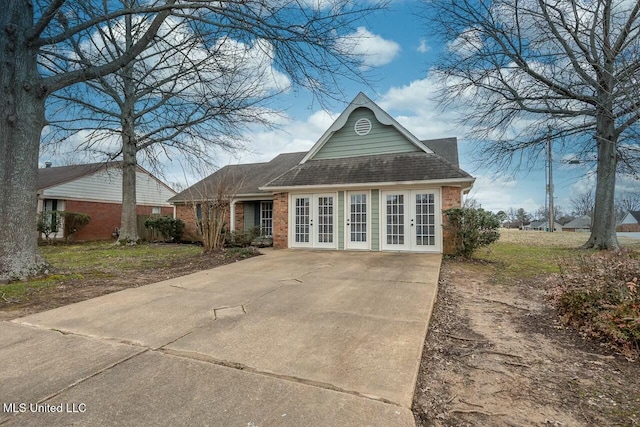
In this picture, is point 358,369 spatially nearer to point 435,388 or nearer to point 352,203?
point 435,388

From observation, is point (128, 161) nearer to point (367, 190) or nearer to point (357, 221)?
point (357, 221)

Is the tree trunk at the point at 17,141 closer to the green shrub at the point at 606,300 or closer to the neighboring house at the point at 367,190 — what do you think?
the neighboring house at the point at 367,190

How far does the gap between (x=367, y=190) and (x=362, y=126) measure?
290 cm

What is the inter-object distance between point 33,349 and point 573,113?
15787 mm

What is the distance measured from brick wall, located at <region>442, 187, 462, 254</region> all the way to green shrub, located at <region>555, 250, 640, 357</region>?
17.3 feet

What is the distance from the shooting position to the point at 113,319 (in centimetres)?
390

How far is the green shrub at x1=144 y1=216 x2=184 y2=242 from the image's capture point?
1645 cm

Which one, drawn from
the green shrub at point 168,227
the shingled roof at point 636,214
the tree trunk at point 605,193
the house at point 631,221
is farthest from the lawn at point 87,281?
the shingled roof at point 636,214

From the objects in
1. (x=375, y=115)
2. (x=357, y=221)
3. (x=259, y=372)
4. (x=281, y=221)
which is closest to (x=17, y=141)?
(x=259, y=372)

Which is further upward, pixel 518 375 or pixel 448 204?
pixel 448 204

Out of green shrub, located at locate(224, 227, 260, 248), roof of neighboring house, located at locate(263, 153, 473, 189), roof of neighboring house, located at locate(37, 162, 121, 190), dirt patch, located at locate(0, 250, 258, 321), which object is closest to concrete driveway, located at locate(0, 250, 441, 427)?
dirt patch, located at locate(0, 250, 258, 321)

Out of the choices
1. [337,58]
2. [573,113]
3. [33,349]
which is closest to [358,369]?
[33,349]

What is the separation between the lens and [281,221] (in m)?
12.3

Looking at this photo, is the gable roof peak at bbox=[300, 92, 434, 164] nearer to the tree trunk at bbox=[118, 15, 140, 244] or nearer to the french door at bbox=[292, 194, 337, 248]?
the french door at bbox=[292, 194, 337, 248]
